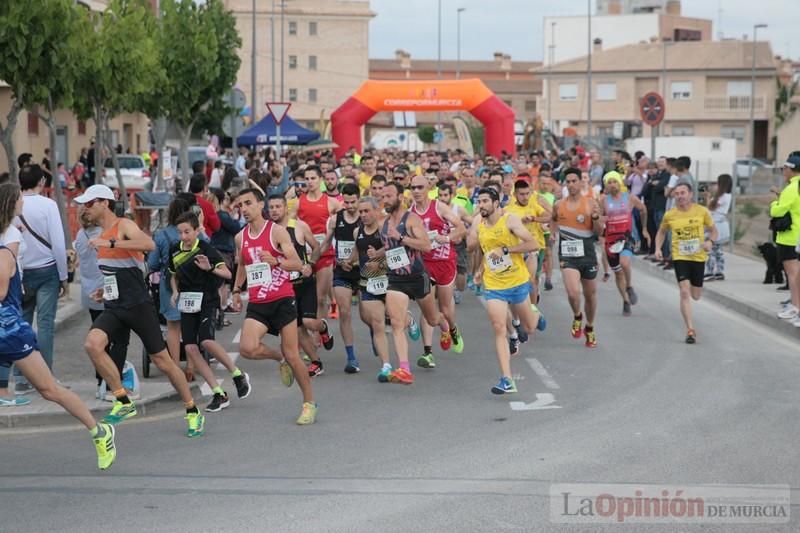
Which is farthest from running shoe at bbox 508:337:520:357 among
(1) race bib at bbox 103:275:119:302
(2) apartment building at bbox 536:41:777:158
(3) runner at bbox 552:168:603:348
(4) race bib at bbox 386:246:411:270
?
(2) apartment building at bbox 536:41:777:158

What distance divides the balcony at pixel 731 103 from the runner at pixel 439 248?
67.9 metres

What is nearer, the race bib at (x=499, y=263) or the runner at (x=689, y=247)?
the race bib at (x=499, y=263)

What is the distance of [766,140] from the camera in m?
79.8

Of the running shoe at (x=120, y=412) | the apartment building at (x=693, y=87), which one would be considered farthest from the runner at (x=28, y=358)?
the apartment building at (x=693, y=87)

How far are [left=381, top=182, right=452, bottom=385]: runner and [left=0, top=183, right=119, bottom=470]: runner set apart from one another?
362 cm

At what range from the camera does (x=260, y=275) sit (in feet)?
33.2

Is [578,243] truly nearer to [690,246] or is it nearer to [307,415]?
[690,246]

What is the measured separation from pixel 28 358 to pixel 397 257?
172 inches

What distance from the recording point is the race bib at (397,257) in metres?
11.8

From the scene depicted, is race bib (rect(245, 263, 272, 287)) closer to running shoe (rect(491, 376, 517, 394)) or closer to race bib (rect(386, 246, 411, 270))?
race bib (rect(386, 246, 411, 270))

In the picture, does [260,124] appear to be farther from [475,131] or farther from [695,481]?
[475,131]

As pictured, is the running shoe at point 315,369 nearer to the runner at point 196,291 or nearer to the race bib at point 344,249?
the race bib at point 344,249

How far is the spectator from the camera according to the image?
10.8 m

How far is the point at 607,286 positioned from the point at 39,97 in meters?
9.20
